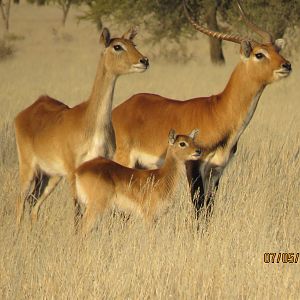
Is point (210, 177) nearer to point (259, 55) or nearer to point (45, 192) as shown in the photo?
point (259, 55)

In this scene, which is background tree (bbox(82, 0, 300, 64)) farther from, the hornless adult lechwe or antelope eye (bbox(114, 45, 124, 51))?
antelope eye (bbox(114, 45, 124, 51))

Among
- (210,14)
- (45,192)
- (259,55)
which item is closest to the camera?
(259,55)

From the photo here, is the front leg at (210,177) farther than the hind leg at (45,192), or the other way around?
the hind leg at (45,192)

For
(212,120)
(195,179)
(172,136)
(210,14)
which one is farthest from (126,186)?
(210,14)

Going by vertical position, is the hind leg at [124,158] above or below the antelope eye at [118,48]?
below

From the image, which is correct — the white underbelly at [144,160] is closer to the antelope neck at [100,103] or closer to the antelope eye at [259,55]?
the antelope neck at [100,103]

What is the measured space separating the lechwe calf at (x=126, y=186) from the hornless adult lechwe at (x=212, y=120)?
1.18 feet

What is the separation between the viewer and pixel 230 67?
24.1 m

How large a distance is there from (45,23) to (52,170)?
1662 inches

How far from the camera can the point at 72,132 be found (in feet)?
23.5

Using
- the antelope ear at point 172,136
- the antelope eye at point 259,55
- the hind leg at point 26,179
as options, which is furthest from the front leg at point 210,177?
the hind leg at point 26,179

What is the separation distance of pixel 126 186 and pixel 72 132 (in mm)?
820
